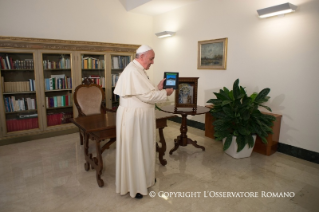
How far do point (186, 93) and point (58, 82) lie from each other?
2.77 meters

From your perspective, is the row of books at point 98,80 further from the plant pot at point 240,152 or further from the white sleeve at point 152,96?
the plant pot at point 240,152

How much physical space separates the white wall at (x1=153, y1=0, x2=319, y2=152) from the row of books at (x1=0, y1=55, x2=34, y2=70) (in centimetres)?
347

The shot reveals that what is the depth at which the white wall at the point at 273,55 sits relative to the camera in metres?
3.11

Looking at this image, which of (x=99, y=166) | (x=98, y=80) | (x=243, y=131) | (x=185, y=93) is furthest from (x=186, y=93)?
(x=98, y=80)

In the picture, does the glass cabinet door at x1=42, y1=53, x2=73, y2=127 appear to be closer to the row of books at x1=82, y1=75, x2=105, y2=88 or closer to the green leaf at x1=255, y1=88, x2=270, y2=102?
the row of books at x1=82, y1=75, x2=105, y2=88

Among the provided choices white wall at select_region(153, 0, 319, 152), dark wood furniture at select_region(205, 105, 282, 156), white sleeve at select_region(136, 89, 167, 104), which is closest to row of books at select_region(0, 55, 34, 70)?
white sleeve at select_region(136, 89, 167, 104)

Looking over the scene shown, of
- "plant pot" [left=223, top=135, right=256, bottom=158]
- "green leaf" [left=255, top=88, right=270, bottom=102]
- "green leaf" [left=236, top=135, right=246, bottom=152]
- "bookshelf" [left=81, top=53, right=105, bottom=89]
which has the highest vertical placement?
"bookshelf" [left=81, top=53, right=105, bottom=89]

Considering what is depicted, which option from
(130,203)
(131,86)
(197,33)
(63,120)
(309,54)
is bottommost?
(130,203)

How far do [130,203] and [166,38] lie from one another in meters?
4.44

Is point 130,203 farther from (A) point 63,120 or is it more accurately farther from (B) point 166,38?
(B) point 166,38

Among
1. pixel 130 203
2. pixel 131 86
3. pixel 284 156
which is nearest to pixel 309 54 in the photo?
pixel 284 156

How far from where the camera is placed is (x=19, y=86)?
4012mm

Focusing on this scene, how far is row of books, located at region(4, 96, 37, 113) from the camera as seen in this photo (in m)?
3.95

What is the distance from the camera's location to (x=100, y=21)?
4969 mm
